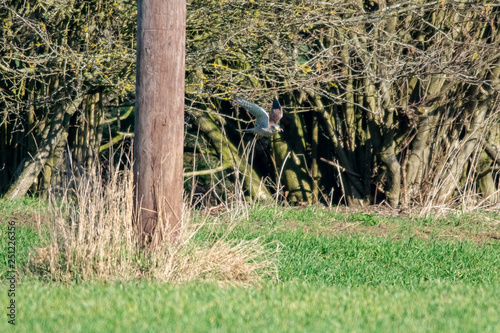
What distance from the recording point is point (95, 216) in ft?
16.6

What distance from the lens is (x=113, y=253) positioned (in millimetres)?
4898

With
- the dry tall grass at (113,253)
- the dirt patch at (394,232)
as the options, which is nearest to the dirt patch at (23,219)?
the dry tall grass at (113,253)

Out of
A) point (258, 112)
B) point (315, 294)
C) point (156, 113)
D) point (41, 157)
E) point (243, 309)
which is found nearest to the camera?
point (243, 309)

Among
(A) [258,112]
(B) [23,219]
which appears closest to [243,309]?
(A) [258,112]

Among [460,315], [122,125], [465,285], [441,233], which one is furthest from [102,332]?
[122,125]

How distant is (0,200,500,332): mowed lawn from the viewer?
392 centimetres

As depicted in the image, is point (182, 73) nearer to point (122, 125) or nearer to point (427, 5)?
point (427, 5)

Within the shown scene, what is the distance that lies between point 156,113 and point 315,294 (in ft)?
6.41

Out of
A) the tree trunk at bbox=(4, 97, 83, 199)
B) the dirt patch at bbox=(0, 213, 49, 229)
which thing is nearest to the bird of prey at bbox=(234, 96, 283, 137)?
the dirt patch at bbox=(0, 213, 49, 229)

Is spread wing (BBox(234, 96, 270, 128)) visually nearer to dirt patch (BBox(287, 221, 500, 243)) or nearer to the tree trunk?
dirt patch (BBox(287, 221, 500, 243))

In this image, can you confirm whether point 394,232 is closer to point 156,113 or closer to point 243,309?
point 156,113

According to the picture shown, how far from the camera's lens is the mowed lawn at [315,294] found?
12.8 ft

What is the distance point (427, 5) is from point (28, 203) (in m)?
6.53

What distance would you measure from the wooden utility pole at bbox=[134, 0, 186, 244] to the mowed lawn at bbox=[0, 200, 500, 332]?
67 centimetres
